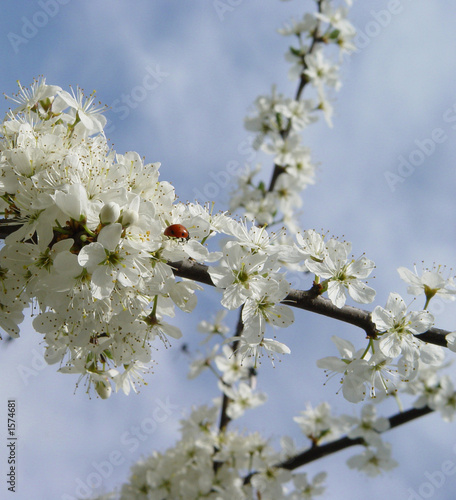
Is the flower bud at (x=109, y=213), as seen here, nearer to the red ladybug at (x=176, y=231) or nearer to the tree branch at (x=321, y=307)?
the red ladybug at (x=176, y=231)

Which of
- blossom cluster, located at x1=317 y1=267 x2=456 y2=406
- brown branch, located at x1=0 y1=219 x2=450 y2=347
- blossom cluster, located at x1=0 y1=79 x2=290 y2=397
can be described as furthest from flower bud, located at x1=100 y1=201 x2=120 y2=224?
blossom cluster, located at x1=317 y1=267 x2=456 y2=406

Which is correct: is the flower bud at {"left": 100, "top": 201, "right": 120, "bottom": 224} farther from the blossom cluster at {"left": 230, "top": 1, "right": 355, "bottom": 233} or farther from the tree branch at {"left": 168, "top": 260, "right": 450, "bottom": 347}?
the blossom cluster at {"left": 230, "top": 1, "right": 355, "bottom": 233}

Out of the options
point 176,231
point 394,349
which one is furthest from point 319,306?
point 176,231

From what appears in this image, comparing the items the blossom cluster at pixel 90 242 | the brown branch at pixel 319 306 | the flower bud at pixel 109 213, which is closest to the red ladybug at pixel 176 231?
the blossom cluster at pixel 90 242

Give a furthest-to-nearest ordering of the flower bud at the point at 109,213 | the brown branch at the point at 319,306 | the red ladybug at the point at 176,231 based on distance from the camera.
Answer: the brown branch at the point at 319,306 < the red ladybug at the point at 176,231 < the flower bud at the point at 109,213

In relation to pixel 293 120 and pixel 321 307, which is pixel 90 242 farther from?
pixel 293 120

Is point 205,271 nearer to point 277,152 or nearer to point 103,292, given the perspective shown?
point 103,292
